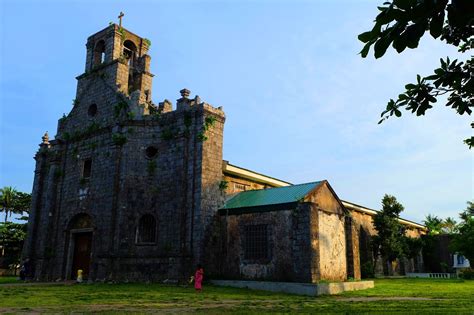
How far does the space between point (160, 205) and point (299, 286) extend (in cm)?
813

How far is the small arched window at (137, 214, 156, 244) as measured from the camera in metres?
20.3

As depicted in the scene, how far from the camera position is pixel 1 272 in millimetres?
37656

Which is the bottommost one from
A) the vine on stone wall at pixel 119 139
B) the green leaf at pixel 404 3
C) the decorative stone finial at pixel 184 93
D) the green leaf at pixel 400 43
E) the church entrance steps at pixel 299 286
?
the church entrance steps at pixel 299 286

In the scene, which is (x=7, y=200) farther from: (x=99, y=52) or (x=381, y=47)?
(x=381, y=47)

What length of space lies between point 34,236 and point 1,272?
16773mm

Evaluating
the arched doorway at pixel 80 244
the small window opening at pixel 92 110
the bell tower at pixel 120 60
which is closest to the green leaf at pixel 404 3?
the bell tower at pixel 120 60

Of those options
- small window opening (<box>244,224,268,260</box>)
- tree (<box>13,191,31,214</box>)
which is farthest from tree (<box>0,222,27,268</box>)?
small window opening (<box>244,224,268,260</box>)

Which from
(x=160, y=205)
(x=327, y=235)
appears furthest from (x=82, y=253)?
(x=327, y=235)

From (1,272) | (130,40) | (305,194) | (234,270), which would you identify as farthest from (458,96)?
Answer: (1,272)

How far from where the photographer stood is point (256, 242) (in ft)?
61.6

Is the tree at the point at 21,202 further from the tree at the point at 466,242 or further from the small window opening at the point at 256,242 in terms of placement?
the tree at the point at 466,242

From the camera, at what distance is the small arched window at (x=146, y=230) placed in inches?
798

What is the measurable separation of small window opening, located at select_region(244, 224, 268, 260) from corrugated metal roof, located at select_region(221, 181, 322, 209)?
1.09 meters

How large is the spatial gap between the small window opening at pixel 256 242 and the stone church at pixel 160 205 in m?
0.05
